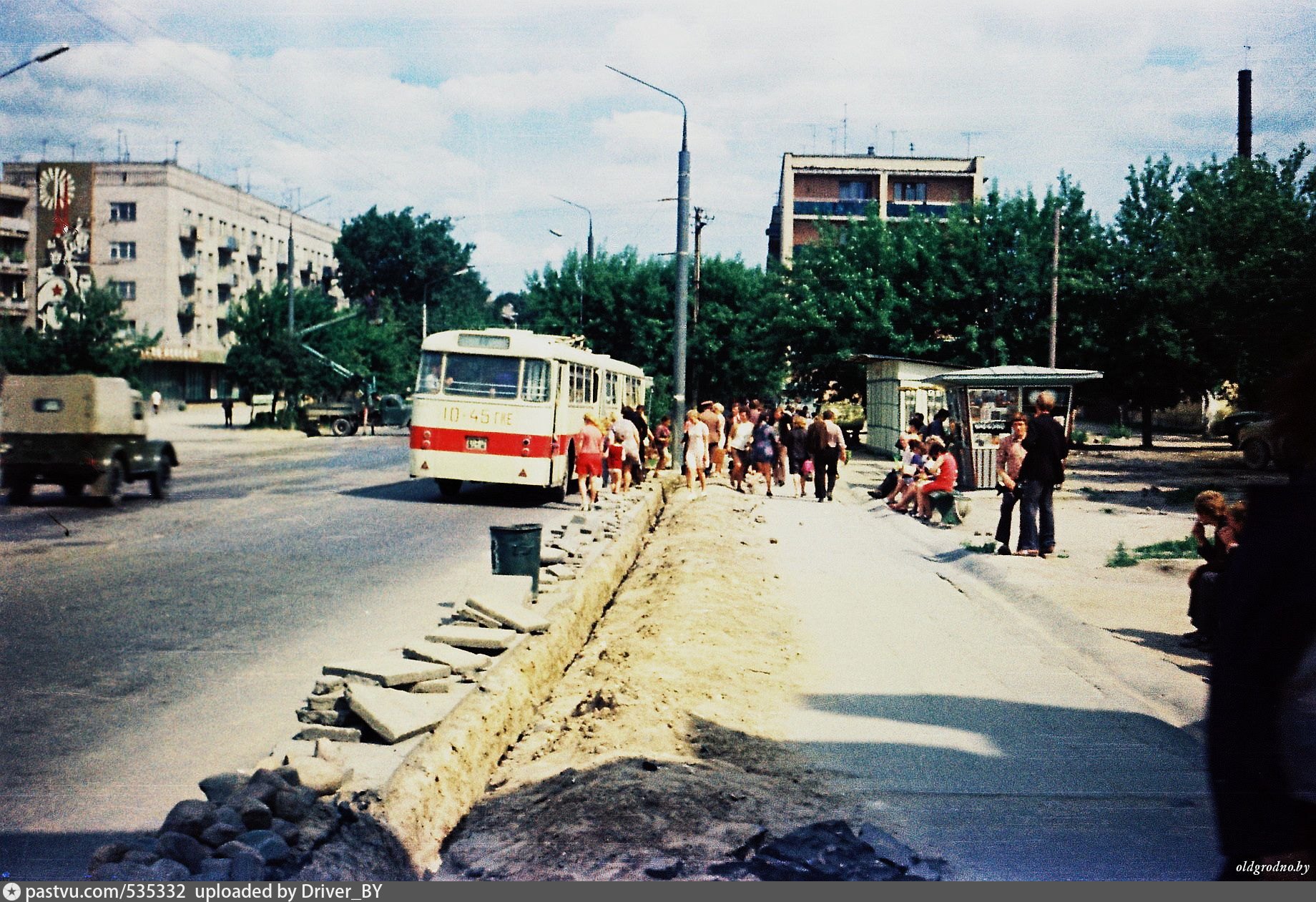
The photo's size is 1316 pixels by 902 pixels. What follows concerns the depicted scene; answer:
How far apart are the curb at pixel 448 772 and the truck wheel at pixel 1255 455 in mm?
25339

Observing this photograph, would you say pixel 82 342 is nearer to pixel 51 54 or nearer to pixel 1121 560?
pixel 51 54

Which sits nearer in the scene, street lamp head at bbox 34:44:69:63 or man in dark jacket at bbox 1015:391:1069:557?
street lamp head at bbox 34:44:69:63

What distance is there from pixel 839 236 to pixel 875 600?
36.8m

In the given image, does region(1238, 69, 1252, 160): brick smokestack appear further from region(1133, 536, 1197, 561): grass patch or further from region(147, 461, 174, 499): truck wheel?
region(147, 461, 174, 499): truck wheel

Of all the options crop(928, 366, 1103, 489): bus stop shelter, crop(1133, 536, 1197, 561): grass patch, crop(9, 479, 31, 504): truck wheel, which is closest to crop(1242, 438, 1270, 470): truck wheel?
crop(928, 366, 1103, 489): bus stop shelter

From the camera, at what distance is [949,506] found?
1919 centimetres

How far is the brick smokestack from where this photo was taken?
2781cm

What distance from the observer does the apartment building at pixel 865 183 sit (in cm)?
9088

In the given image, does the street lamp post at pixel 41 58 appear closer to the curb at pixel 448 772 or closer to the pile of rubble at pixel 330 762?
the pile of rubble at pixel 330 762

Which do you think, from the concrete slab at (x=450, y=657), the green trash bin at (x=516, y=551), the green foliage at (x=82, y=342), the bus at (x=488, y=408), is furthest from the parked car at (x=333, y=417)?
the concrete slab at (x=450, y=657)

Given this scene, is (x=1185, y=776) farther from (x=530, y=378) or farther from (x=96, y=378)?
(x=530, y=378)

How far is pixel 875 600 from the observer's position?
38.2ft

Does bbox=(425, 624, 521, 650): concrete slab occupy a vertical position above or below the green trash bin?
below

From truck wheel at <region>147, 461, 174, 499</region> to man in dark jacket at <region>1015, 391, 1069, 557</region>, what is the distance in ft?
42.2
